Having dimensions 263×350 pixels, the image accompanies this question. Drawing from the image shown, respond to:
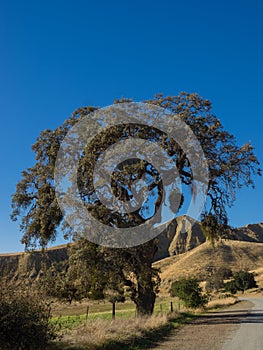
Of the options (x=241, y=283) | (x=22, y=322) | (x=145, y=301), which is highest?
(x=241, y=283)

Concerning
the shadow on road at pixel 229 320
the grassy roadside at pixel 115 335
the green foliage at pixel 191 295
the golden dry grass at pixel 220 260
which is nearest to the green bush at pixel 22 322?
the grassy roadside at pixel 115 335

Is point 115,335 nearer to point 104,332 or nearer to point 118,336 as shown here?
point 118,336

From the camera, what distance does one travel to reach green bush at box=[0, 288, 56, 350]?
9.02 meters

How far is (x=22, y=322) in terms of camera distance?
9250 millimetres

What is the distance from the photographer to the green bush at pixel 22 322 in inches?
355

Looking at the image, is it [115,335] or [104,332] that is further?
[115,335]

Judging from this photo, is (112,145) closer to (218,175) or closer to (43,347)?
(218,175)

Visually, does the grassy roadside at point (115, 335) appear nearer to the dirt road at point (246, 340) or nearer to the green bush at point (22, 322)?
the green bush at point (22, 322)

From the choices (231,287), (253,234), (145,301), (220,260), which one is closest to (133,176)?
(145,301)

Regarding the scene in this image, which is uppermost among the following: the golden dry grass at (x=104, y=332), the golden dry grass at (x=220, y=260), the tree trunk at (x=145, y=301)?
the golden dry grass at (x=220, y=260)

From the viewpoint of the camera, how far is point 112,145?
20234 millimetres

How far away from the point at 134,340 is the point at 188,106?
531 inches

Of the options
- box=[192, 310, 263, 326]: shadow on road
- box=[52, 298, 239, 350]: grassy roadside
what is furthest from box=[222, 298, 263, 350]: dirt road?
box=[192, 310, 263, 326]: shadow on road

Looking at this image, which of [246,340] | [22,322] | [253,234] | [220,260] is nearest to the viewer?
[22,322]
